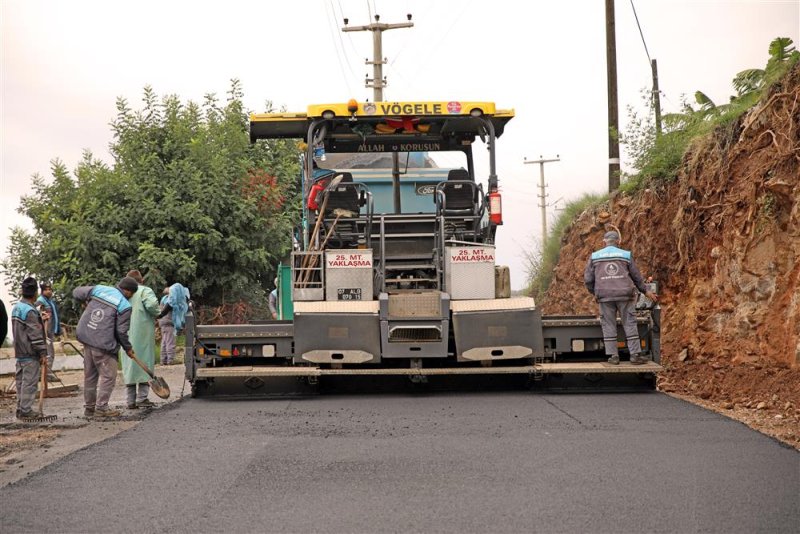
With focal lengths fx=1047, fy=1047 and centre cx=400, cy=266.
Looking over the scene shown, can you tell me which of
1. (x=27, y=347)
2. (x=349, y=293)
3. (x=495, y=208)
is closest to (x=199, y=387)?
(x=27, y=347)

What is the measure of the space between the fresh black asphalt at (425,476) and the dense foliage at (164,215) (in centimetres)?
1212

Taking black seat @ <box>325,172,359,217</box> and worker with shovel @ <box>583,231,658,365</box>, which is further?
black seat @ <box>325,172,359,217</box>

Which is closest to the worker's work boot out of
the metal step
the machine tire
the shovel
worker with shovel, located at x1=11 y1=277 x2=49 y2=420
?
worker with shovel, located at x1=11 y1=277 x2=49 y2=420

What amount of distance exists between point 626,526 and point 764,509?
0.85m

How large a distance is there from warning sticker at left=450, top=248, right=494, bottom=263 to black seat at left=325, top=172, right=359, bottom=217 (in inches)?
50.1

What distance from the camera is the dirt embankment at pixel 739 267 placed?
10.8 m

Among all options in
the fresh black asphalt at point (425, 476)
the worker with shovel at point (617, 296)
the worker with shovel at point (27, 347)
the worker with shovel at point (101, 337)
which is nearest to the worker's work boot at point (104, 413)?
the worker with shovel at point (101, 337)

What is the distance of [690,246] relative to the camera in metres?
14.6

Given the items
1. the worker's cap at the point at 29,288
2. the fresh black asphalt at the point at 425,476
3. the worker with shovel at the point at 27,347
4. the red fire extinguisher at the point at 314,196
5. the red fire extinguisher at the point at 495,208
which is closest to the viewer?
the fresh black asphalt at the point at 425,476

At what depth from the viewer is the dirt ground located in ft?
25.4

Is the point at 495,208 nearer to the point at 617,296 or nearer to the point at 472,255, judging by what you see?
the point at 472,255

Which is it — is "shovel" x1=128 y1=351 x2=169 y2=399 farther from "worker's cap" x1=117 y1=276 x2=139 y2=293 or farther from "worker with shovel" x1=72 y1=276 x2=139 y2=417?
"worker's cap" x1=117 y1=276 x2=139 y2=293

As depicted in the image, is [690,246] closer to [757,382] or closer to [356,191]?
[757,382]

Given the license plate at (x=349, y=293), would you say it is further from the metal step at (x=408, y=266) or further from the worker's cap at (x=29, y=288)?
the worker's cap at (x=29, y=288)
